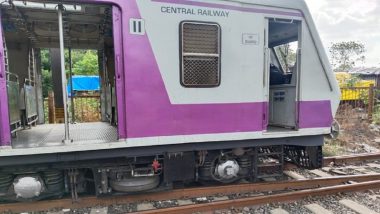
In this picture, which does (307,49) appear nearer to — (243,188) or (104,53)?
(243,188)

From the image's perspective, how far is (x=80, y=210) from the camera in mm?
4281

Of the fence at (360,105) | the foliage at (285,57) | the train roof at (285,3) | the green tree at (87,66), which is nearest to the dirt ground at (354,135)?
the fence at (360,105)

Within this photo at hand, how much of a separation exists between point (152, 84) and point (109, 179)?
1644mm

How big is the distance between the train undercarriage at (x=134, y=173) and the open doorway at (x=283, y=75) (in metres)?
0.64

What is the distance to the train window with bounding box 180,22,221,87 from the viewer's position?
416 centimetres

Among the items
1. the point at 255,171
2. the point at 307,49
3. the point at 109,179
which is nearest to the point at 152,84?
the point at 109,179

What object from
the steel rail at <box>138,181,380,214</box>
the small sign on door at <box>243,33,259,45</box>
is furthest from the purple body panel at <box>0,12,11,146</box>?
the small sign on door at <box>243,33,259,45</box>

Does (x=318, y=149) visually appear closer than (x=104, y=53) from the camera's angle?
Yes

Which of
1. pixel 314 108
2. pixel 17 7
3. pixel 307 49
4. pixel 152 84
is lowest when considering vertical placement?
pixel 314 108

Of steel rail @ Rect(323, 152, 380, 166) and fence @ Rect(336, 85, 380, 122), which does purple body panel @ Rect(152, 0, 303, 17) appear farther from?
fence @ Rect(336, 85, 380, 122)

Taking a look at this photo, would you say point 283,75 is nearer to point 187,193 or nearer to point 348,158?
point 348,158

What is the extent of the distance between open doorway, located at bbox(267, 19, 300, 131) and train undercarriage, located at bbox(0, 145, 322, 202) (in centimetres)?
64

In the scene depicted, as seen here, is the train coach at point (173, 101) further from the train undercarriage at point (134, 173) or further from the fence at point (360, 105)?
the fence at point (360, 105)

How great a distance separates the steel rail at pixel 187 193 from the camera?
4172mm
